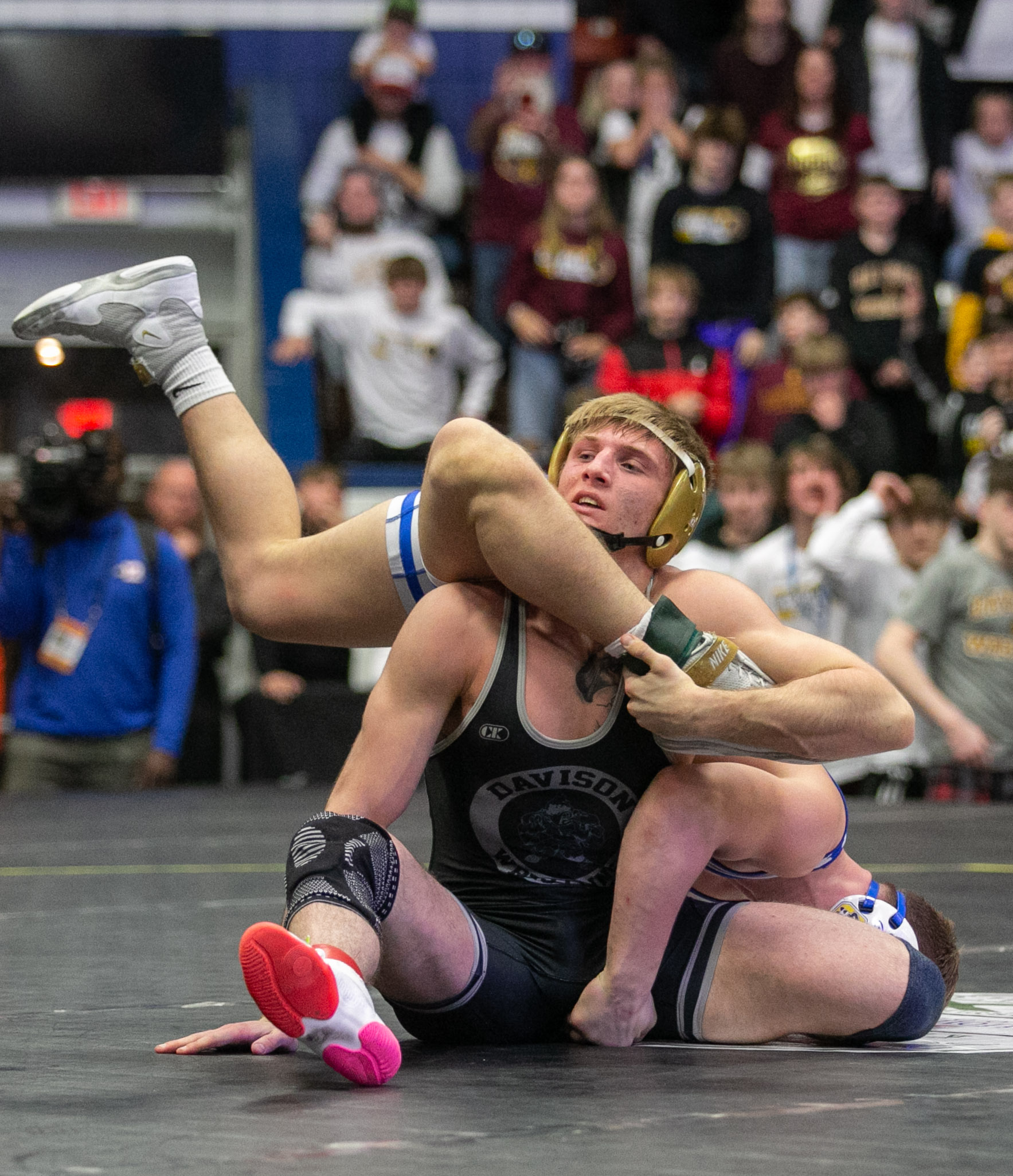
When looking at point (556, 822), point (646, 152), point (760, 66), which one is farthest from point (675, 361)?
point (556, 822)

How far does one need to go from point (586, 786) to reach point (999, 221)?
639 centimetres

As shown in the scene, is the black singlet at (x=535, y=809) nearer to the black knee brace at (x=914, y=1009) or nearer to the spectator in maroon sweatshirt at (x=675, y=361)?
the black knee brace at (x=914, y=1009)

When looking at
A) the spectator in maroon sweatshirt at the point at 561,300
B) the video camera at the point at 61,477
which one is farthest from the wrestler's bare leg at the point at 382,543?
the spectator in maroon sweatshirt at the point at 561,300

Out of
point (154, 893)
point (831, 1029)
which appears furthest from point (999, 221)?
→ point (831, 1029)

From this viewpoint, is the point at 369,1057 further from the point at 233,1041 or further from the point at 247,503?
the point at 247,503

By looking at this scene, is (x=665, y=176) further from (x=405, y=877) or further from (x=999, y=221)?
(x=405, y=877)

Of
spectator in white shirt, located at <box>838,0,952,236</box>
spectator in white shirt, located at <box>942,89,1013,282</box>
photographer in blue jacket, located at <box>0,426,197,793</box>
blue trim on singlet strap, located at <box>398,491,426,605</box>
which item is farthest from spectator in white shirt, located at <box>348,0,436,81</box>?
blue trim on singlet strap, located at <box>398,491,426,605</box>

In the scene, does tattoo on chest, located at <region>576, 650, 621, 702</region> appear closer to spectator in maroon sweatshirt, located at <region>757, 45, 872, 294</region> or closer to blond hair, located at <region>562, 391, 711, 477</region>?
blond hair, located at <region>562, 391, 711, 477</region>

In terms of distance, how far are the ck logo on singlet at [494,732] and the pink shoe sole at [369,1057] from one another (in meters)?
→ 0.40

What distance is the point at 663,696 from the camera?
83.1 inches

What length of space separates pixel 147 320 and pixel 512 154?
5.80 m

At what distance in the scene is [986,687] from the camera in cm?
551

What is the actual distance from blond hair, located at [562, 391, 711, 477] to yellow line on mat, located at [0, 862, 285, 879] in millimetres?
2053

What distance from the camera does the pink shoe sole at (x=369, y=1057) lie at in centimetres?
187
